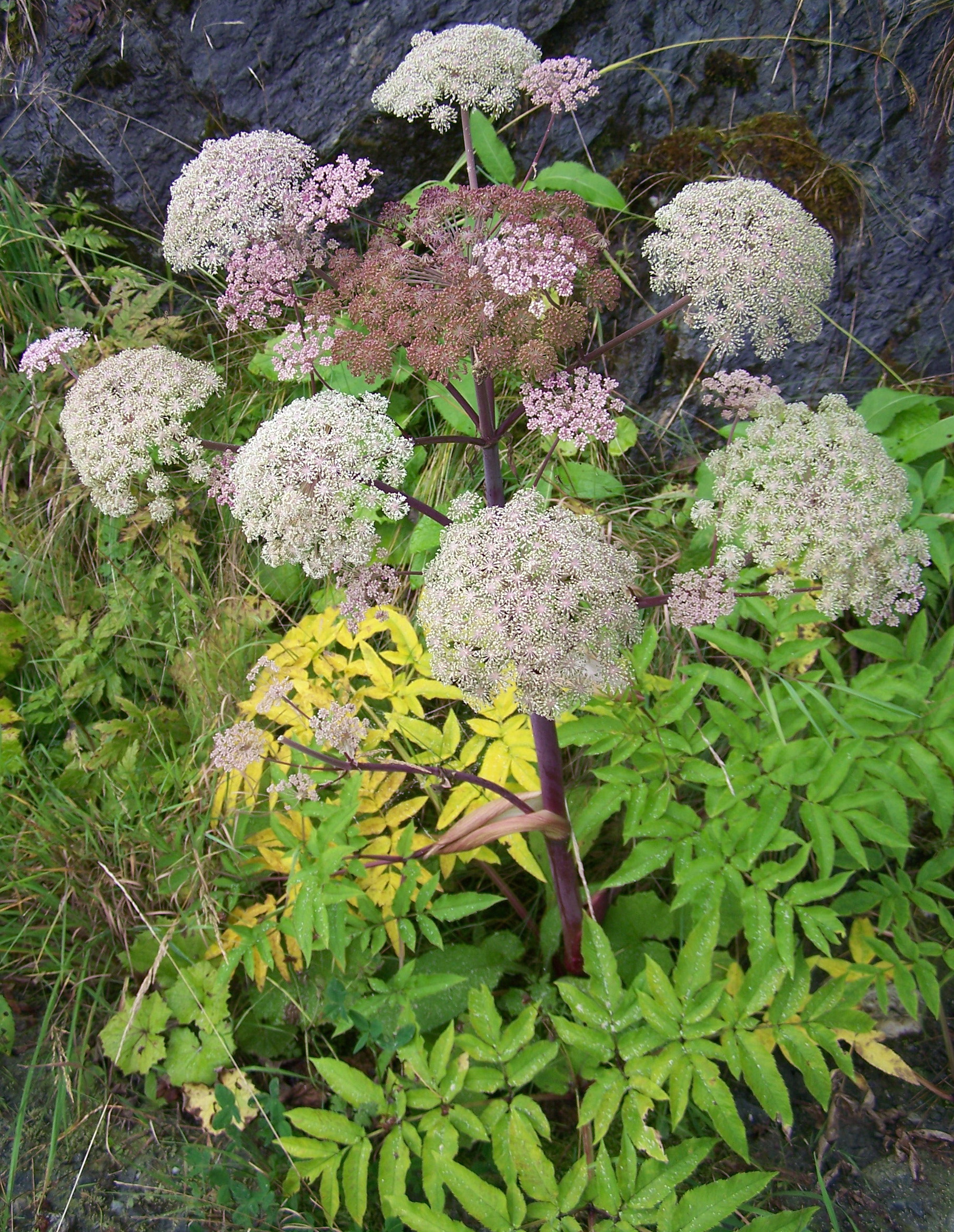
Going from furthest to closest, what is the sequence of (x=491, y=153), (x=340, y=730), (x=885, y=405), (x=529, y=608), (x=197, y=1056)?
(x=491, y=153), (x=885, y=405), (x=197, y=1056), (x=340, y=730), (x=529, y=608)

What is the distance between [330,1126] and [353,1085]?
0.10 meters

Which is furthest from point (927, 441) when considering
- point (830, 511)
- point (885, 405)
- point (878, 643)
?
point (830, 511)

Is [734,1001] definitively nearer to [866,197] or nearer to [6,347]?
[866,197]

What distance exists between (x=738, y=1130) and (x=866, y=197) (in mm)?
3322

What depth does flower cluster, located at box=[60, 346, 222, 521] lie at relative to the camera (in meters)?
2.05

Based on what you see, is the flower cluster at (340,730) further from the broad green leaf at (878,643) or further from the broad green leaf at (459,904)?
the broad green leaf at (878,643)

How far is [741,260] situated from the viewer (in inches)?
71.0

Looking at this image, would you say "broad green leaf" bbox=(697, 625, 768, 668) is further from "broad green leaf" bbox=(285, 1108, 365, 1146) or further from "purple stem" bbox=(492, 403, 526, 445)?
"broad green leaf" bbox=(285, 1108, 365, 1146)

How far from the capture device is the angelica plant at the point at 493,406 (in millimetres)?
1687

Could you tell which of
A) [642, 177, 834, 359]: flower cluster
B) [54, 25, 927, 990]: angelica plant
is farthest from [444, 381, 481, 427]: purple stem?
[642, 177, 834, 359]: flower cluster

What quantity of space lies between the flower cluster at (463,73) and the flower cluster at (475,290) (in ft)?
1.30

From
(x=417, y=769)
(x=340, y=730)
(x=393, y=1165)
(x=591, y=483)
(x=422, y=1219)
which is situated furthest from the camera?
(x=591, y=483)

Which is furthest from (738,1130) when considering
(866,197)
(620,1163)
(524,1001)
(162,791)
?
(866,197)

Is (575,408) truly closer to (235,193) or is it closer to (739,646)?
(739,646)
